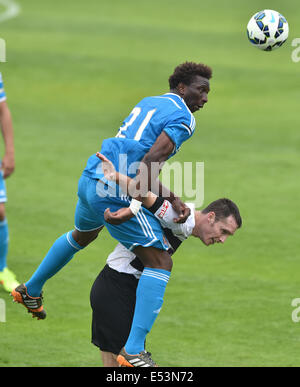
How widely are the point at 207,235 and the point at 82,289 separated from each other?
357 cm

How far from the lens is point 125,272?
709cm

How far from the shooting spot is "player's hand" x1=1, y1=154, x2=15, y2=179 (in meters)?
8.64

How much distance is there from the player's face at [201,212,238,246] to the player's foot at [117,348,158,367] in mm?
1050

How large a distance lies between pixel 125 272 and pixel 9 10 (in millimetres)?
35880

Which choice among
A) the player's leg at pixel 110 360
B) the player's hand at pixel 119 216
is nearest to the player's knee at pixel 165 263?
the player's hand at pixel 119 216

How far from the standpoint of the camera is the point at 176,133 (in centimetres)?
686

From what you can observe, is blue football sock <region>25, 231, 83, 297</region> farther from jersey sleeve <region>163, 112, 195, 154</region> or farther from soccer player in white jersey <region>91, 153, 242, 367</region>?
jersey sleeve <region>163, 112, 195, 154</region>

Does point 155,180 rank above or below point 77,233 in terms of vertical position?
above

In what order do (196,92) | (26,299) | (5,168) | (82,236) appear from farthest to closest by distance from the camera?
(5,168) → (26,299) → (82,236) → (196,92)

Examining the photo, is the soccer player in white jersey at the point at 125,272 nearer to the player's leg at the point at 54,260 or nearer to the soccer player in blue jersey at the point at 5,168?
the player's leg at the point at 54,260

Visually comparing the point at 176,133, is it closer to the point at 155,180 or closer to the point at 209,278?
the point at 155,180

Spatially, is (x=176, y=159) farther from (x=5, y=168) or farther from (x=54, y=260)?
(x=54, y=260)

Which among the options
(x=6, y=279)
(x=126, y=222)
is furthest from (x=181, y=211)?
(x=6, y=279)

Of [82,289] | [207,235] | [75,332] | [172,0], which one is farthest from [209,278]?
[172,0]
